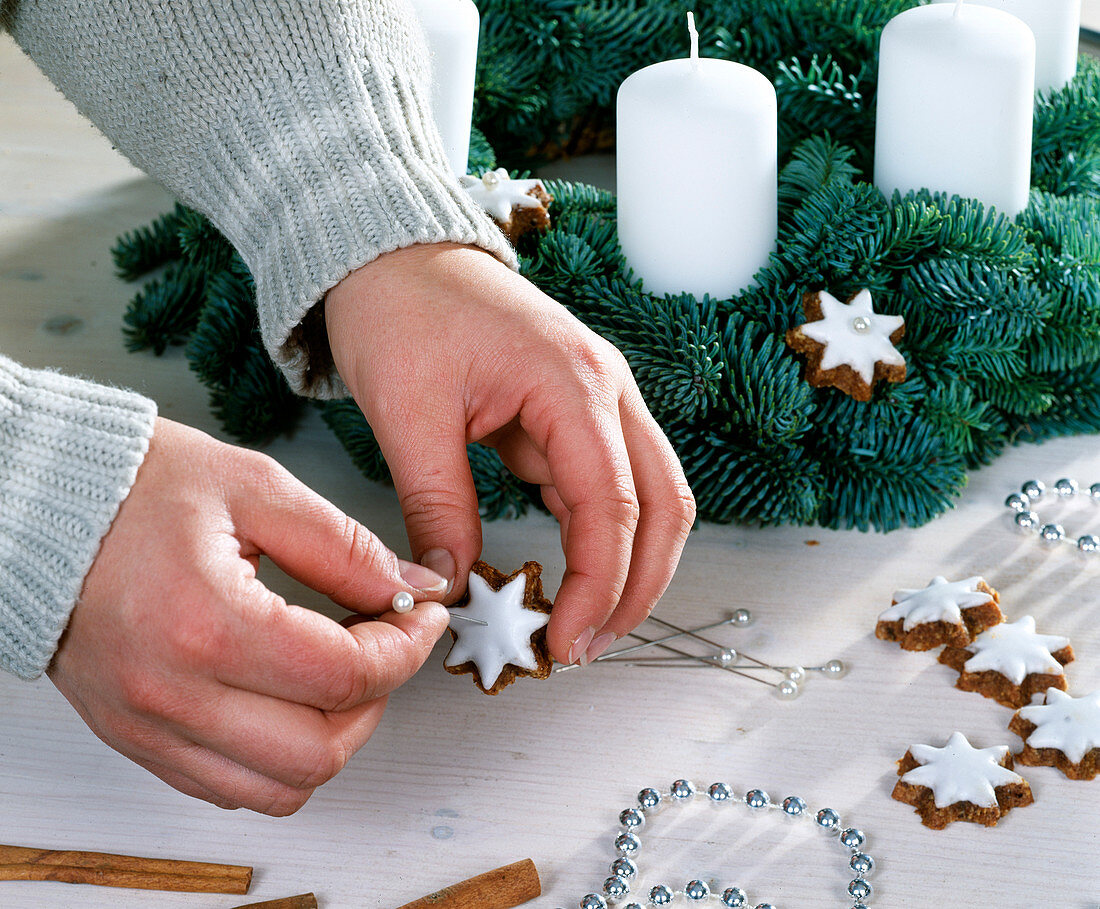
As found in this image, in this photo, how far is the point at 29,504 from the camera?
0.49 metres

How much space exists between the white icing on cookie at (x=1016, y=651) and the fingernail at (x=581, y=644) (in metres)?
0.22

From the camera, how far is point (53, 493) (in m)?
0.49

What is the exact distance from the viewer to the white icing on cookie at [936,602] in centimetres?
64

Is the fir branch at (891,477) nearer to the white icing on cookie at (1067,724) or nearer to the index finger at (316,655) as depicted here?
the white icing on cookie at (1067,724)

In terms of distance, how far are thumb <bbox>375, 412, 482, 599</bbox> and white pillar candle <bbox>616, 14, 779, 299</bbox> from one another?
24 cm

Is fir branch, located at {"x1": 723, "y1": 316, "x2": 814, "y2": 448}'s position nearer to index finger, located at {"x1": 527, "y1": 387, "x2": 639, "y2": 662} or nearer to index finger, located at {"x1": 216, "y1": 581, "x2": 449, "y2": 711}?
index finger, located at {"x1": 527, "y1": 387, "x2": 639, "y2": 662}

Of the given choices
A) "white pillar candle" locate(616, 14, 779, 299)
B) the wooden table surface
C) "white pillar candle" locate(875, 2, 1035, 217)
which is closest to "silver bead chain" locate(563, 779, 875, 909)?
the wooden table surface

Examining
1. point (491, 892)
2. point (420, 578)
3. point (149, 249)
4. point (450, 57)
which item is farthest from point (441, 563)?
point (149, 249)

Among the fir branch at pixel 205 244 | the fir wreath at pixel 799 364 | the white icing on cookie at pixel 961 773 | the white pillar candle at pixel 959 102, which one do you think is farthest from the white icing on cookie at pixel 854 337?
the fir branch at pixel 205 244

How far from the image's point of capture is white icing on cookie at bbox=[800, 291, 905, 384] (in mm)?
697

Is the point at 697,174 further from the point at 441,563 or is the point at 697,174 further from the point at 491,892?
the point at 491,892

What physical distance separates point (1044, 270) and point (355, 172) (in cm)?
46

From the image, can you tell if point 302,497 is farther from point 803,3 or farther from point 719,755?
point 803,3

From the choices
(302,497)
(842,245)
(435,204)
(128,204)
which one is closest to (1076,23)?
(842,245)
